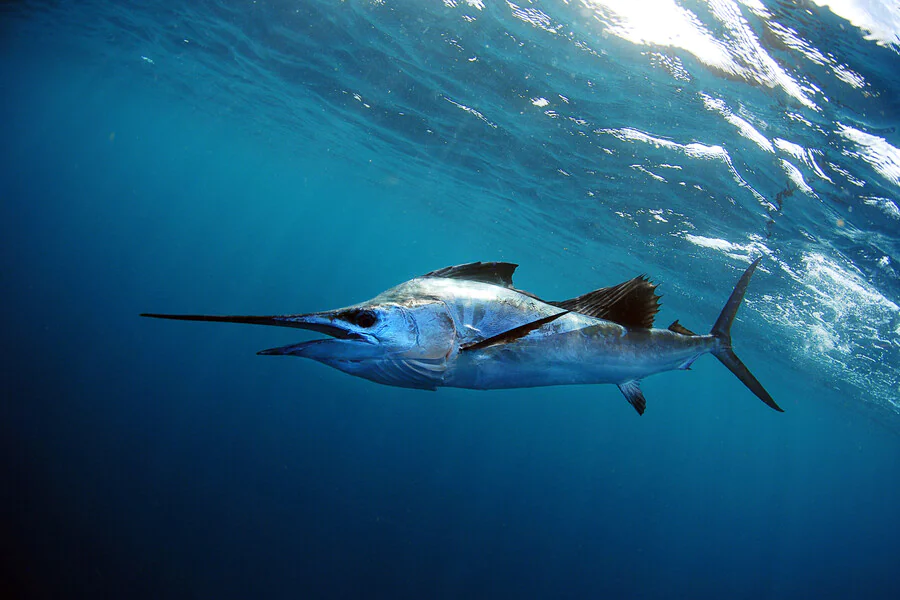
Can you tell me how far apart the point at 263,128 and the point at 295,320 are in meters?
33.2

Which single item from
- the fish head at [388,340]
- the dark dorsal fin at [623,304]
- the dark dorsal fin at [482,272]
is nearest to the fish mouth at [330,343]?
the fish head at [388,340]

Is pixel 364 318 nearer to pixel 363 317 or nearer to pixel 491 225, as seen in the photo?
pixel 363 317

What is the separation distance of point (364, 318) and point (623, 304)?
155cm

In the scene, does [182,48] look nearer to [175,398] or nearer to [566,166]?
[175,398]

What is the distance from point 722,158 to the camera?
10.1 metres

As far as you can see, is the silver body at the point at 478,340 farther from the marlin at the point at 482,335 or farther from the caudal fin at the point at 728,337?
the caudal fin at the point at 728,337

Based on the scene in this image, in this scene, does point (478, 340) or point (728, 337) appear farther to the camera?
point (728, 337)

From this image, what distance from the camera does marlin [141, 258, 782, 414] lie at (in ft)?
5.43

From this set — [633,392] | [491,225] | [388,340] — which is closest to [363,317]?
[388,340]

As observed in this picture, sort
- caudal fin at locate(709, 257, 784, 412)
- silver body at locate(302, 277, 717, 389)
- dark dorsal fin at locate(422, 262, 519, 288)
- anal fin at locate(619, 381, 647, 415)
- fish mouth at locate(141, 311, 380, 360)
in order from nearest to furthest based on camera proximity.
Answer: fish mouth at locate(141, 311, 380, 360)
silver body at locate(302, 277, 717, 389)
dark dorsal fin at locate(422, 262, 519, 288)
anal fin at locate(619, 381, 647, 415)
caudal fin at locate(709, 257, 784, 412)

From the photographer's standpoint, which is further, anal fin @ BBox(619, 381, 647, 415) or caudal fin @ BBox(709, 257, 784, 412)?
caudal fin @ BBox(709, 257, 784, 412)

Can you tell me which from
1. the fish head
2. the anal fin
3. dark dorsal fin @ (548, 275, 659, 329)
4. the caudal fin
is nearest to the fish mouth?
the fish head

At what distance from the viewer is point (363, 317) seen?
1.73 metres

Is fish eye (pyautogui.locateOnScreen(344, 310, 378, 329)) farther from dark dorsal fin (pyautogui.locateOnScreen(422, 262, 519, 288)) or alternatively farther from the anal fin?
the anal fin
